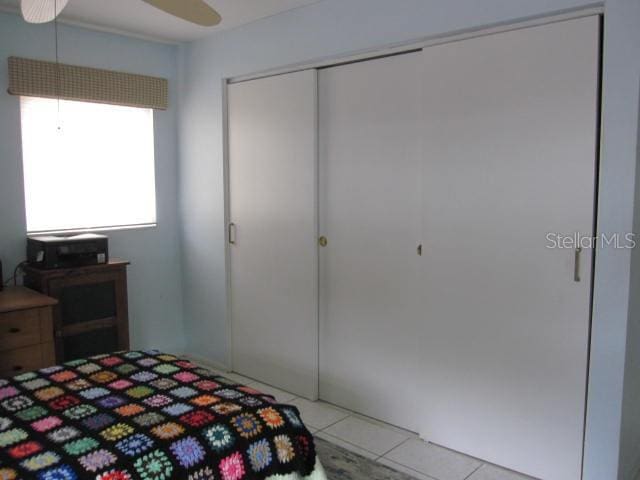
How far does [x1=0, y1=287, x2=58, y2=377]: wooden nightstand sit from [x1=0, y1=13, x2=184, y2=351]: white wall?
63cm

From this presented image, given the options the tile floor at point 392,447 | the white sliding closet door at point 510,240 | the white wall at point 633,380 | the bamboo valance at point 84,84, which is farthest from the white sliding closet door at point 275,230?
the white wall at point 633,380

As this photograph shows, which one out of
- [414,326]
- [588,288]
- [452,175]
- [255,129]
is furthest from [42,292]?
[588,288]

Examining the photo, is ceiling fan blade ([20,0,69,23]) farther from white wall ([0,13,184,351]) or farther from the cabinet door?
the cabinet door

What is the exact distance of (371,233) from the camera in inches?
123

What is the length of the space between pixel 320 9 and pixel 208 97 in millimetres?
1156

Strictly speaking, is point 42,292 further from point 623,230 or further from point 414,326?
point 623,230

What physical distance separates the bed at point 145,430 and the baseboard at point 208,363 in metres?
1.81

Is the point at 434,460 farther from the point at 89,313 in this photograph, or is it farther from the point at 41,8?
the point at 41,8

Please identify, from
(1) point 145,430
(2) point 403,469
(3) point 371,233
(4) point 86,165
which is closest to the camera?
(1) point 145,430

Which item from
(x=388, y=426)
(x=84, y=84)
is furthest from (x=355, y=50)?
(x=388, y=426)

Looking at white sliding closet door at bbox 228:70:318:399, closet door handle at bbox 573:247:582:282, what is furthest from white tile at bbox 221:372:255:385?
closet door handle at bbox 573:247:582:282

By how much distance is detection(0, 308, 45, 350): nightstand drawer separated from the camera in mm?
2834

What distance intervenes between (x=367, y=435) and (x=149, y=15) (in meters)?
2.83

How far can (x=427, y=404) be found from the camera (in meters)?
2.93
